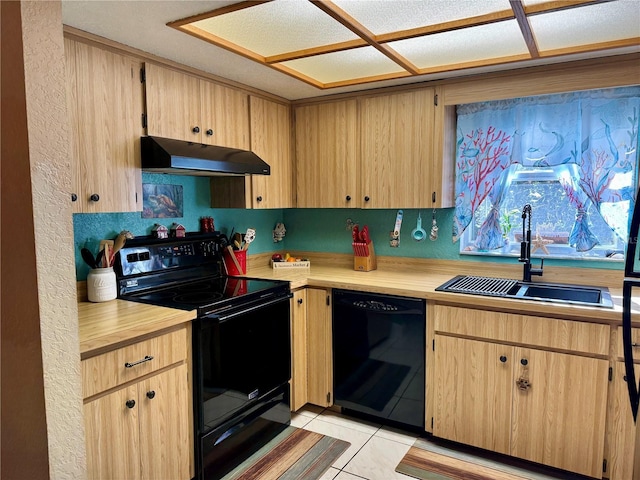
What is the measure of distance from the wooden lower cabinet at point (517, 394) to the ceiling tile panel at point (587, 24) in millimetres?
1367

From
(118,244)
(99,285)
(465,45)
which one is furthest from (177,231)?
(465,45)

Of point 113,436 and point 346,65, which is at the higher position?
point 346,65

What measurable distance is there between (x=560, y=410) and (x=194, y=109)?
250 cm

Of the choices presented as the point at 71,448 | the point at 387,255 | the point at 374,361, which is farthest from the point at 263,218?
the point at 71,448

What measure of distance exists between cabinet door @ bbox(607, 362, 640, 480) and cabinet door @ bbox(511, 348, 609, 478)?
0.12ft

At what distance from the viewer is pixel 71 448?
73cm

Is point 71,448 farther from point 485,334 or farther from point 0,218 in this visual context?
point 485,334

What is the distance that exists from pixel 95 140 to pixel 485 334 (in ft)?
7.12

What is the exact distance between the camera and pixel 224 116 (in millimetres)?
2729

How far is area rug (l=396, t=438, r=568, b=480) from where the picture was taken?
2.30 m

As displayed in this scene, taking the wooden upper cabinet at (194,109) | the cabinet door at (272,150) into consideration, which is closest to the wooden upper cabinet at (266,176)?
the cabinet door at (272,150)

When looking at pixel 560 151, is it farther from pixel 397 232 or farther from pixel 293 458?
pixel 293 458

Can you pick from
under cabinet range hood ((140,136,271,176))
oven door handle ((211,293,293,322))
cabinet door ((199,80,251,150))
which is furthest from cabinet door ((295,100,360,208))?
oven door handle ((211,293,293,322))

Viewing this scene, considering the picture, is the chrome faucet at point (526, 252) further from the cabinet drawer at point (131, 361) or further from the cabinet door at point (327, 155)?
the cabinet drawer at point (131, 361)
